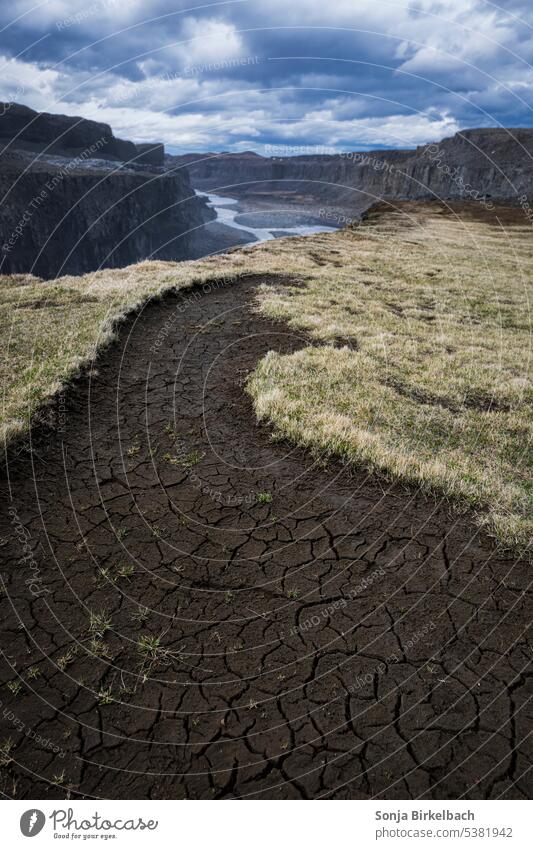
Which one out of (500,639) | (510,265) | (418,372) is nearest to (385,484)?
(500,639)

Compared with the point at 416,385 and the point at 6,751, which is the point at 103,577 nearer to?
the point at 6,751

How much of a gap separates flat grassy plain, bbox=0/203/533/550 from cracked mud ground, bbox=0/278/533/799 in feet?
3.03

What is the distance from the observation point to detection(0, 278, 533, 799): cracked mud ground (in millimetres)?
4133

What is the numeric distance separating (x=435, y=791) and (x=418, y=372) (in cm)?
983

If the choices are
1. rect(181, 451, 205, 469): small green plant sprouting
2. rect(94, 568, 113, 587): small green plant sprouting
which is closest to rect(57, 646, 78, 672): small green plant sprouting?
rect(94, 568, 113, 587): small green plant sprouting

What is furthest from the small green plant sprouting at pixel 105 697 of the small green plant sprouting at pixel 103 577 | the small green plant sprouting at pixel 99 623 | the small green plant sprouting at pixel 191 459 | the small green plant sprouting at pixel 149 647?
the small green plant sprouting at pixel 191 459

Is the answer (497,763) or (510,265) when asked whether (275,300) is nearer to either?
(497,763)

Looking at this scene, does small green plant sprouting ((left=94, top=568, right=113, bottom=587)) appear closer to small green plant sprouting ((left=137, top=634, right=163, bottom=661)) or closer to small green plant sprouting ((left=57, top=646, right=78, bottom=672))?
small green plant sprouting ((left=57, top=646, right=78, bottom=672))

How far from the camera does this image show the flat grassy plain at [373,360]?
27.1 feet

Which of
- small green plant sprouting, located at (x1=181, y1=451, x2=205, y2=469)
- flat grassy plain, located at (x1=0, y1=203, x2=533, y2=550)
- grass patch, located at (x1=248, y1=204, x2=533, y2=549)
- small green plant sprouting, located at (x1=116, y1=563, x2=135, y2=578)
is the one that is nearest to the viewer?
small green plant sprouting, located at (x1=116, y1=563, x2=135, y2=578)

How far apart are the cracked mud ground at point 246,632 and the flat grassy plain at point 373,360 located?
36.4 inches

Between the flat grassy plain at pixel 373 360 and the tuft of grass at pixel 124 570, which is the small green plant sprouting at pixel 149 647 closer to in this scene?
the tuft of grass at pixel 124 570

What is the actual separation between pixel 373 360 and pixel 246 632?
Answer: 8971 millimetres

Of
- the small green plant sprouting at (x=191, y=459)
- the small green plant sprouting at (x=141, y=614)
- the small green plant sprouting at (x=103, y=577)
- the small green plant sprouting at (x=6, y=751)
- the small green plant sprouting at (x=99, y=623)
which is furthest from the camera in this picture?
the small green plant sprouting at (x=191, y=459)
